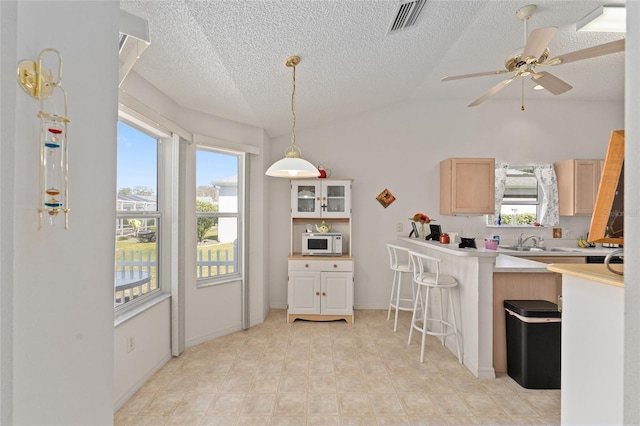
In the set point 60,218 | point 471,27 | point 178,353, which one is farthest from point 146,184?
point 471,27

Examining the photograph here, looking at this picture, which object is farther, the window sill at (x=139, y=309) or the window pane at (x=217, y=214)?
the window pane at (x=217, y=214)

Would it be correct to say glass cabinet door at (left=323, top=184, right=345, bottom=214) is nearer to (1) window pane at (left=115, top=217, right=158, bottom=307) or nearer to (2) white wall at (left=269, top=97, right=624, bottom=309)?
(2) white wall at (left=269, top=97, right=624, bottom=309)

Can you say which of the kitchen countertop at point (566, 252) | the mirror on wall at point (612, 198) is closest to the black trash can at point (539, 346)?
the kitchen countertop at point (566, 252)

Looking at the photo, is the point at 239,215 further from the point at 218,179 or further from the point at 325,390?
the point at 325,390

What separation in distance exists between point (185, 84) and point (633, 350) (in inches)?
119

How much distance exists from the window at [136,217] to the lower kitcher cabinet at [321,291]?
1.62 metres

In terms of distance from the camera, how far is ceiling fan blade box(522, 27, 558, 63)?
1954mm

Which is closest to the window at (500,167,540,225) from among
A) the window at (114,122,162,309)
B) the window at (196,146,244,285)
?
the window at (196,146,244,285)

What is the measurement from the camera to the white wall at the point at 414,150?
441 centimetres

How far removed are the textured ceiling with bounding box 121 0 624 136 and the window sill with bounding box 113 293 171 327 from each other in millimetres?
1850

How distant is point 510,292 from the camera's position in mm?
2584

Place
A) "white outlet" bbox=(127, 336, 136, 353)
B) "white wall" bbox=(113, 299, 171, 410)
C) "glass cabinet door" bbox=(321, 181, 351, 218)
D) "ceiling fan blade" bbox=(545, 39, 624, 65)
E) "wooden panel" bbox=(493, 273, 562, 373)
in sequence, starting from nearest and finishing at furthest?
"ceiling fan blade" bbox=(545, 39, 624, 65) < "white wall" bbox=(113, 299, 171, 410) < "white outlet" bbox=(127, 336, 136, 353) < "wooden panel" bbox=(493, 273, 562, 373) < "glass cabinet door" bbox=(321, 181, 351, 218)

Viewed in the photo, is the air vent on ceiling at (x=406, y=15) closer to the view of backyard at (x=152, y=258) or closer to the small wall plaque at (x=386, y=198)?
the small wall plaque at (x=386, y=198)

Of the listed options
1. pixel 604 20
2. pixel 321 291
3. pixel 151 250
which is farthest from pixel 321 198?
pixel 604 20
